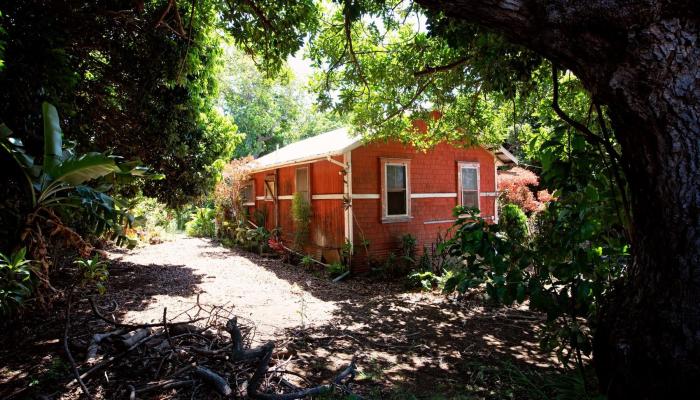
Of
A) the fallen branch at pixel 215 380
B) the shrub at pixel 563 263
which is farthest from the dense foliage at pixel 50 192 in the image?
the shrub at pixel 563 263

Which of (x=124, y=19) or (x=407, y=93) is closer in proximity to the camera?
(x=124, y=19)

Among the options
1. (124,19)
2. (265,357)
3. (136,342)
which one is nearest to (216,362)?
(265,357)

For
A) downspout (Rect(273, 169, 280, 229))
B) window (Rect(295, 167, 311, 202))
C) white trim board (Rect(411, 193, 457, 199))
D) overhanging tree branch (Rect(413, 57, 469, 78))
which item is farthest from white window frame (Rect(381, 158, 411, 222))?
downspout (Rect(273, 169, 280, 229))

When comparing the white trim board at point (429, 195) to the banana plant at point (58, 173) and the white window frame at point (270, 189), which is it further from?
the banana plant at point (58, 173)

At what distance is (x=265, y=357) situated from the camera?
3533mm

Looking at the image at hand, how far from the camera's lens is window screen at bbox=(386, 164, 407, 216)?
1088 cm

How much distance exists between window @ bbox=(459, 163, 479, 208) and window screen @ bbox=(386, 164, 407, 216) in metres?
2.48

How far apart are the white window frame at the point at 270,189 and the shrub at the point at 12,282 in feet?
33.3

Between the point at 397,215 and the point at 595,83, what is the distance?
8.81 meters

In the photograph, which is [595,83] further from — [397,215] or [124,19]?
[397,215]

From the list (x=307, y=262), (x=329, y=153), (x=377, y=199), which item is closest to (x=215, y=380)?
(x=329, y=153)

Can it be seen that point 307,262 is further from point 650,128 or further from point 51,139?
point 650,128

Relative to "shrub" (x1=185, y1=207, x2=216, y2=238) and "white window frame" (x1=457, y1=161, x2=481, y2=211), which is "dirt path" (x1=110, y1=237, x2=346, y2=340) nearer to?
"shrub" (x1=185, y1=207, x2=216, y2=238)

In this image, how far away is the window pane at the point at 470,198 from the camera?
12672 millimetres
